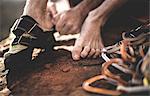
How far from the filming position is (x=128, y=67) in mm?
1247

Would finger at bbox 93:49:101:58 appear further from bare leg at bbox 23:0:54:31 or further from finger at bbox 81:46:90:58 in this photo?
bare leg at bbox 23:0:54:31

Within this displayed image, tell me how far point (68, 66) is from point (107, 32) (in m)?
0.38

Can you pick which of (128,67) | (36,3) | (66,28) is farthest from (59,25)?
(128,67)


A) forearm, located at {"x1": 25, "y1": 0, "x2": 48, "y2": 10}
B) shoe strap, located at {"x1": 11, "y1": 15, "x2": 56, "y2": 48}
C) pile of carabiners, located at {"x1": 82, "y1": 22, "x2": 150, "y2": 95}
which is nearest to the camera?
pile of carabiners, located at {"x1": 82, "y1": 22, "x2": 150, "y2": 95}

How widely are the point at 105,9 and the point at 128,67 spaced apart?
1.53 ft

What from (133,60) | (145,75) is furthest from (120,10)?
(145,75)

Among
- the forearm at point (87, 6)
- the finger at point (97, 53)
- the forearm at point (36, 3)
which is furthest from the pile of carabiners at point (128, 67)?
the forearm at point (36, 3)

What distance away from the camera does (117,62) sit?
1335mm

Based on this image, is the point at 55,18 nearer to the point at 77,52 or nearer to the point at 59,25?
the point at 59,25

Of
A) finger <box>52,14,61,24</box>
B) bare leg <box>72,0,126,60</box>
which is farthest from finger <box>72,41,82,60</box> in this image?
finger <box>52,14,61,24</box>

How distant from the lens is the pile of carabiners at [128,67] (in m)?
1.07

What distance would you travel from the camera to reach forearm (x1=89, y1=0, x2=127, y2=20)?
1608mm

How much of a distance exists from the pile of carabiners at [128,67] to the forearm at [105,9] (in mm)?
156

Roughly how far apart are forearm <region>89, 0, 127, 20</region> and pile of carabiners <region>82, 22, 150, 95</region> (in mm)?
156
